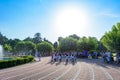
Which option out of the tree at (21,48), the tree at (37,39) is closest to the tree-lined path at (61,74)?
the tree at (21,48)

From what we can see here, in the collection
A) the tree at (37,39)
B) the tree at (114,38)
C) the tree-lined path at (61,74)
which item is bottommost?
the tree-lined path at (61,74)

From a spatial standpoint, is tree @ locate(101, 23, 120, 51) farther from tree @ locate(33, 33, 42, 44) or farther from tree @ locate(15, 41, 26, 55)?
tree @ locate(33, 33, 42, 44)

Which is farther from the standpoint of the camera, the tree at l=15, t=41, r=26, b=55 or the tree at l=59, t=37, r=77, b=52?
the tree at l=15, t=41, r=26, b=55

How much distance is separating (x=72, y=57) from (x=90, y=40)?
25.1 m

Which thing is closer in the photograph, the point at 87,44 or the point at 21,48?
the point at 87,44

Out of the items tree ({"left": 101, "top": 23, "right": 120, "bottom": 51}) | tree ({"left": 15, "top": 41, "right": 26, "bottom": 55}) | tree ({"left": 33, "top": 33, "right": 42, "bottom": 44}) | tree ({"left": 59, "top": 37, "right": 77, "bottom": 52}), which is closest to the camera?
tree ({"left": 101, "top": 23, "right": 120, "bottom": 51})

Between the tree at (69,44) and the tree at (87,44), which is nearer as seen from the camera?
the tree at (87,44)

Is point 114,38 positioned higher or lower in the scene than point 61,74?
higher

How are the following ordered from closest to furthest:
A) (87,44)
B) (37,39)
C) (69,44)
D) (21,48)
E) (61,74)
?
1. (61,74)
2. (87,44)
3. (69,44)
4. (21,48)
5. (37,39)

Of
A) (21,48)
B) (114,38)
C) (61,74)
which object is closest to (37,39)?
(21,48)

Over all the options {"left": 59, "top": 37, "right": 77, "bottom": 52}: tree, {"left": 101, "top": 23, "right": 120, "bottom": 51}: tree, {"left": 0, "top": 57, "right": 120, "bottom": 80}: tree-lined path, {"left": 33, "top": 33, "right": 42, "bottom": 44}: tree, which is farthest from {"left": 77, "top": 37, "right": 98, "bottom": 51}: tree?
{"left": 33, "top": 33, "right": 42, "bottom": 44}: tree

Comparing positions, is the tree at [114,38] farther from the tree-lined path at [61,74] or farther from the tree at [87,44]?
the tree-lined path at [61,74]

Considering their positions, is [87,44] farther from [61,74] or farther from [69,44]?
[61,74]

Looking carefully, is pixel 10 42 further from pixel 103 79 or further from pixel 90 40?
pixel 103 79
